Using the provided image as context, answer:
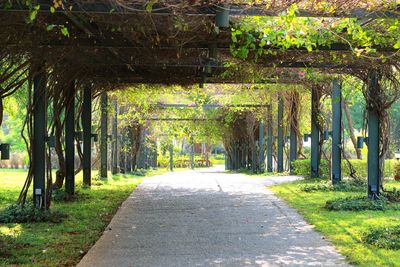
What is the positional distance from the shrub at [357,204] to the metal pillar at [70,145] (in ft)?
17.4

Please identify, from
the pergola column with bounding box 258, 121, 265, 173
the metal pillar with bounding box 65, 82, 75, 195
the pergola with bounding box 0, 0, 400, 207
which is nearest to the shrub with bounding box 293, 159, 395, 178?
the pergola with bounding box 0, 0, 400, 207

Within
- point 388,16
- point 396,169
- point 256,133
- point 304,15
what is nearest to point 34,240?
point 304,15

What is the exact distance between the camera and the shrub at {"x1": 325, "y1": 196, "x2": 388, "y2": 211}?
9695 millimetres

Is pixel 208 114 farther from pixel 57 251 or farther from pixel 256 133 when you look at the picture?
pixel 57 251

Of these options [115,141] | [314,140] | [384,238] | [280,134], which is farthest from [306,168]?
[384,238]

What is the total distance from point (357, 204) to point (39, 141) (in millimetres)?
5516

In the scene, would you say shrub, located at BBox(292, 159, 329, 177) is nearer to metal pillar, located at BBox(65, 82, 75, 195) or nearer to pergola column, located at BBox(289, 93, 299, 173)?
pergola column, located at BBox(289, 93, 299, 173)

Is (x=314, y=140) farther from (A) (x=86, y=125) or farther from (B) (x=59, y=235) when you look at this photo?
(B) (x=59, y=235)

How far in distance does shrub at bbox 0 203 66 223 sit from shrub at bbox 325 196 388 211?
184 inches

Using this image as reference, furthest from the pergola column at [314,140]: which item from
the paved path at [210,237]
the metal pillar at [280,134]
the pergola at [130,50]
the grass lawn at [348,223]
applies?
the paved path at [210,237]

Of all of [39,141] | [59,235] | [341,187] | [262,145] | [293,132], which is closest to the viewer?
[59,235]

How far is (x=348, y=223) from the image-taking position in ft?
27.0

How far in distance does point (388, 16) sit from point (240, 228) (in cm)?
359

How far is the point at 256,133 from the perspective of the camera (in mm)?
A: 27312
